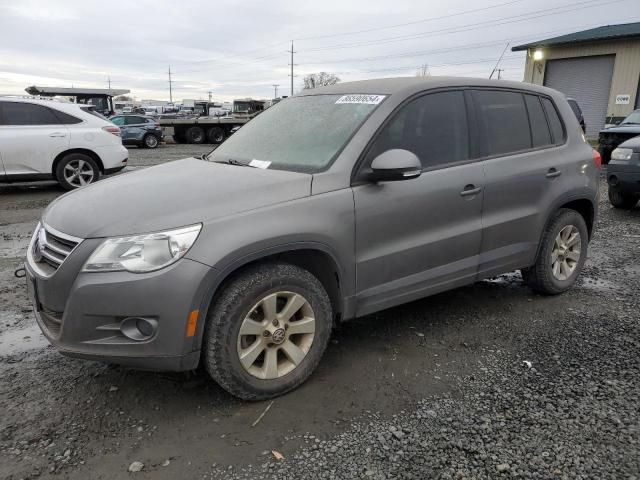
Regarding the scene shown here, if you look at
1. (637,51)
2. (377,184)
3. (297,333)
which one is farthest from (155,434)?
(637,51)

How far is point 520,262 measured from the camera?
3.99 meters

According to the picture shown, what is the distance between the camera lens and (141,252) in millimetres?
2443

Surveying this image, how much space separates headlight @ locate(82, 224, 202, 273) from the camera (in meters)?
2.43

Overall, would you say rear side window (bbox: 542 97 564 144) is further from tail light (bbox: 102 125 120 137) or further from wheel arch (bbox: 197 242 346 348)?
tail light (bbox: 102 125 120 137)

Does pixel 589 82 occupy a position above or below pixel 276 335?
above

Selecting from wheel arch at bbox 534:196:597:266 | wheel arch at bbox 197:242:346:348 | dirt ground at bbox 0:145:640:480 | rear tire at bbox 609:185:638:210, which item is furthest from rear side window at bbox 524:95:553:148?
rear tire at bbox 609:185:638:210

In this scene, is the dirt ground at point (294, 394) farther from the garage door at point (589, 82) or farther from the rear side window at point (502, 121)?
the garage door at point (589, 82)

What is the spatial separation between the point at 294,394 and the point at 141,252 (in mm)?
1176

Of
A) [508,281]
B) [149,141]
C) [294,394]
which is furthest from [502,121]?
[149,141]

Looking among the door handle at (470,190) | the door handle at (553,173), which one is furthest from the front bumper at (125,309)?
the door handle at (553,173)

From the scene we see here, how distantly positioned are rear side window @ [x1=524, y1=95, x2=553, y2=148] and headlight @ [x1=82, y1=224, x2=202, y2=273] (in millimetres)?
2914

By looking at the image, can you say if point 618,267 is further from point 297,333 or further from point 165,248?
point 165,248

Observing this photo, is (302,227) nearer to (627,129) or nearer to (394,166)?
(394,166)

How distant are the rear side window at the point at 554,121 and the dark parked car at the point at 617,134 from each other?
9.57m
